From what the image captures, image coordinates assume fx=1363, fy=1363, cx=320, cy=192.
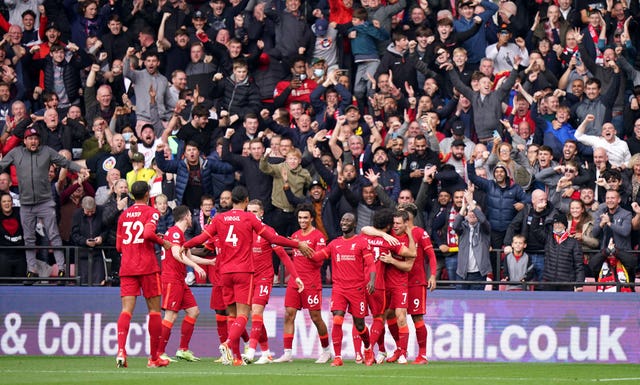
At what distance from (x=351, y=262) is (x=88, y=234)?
227 inches

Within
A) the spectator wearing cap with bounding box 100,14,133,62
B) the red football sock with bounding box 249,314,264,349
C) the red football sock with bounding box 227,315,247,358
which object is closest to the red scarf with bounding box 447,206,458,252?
the red football sock with bounding box 249,314,264,349

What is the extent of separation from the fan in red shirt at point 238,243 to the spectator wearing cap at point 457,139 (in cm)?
642

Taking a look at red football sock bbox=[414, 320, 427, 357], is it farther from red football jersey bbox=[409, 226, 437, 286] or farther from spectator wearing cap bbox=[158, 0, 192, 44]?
spectator wearing cap bbox=[158, 0, 192, 44]

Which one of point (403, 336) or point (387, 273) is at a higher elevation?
point (387, 273)

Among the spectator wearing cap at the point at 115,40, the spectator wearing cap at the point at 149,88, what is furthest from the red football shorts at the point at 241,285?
the spectator wearing cap at the point at 115,40

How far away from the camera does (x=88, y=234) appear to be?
72.5 ft

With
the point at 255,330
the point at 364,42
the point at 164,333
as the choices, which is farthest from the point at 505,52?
the point at 164,333

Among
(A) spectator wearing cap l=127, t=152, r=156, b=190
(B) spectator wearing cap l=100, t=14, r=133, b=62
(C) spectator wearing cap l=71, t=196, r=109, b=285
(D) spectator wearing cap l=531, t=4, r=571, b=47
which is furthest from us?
(B) spectator wearing cap l=100, t=14, r=133, b=62

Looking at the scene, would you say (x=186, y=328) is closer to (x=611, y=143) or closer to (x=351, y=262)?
(x=351, y=262)

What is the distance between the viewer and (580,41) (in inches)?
965

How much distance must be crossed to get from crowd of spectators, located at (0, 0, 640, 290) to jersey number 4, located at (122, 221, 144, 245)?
15.4 feet

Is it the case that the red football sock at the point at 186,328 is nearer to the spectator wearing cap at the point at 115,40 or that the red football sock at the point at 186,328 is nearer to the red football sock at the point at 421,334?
the red football sock at the point at 421,334

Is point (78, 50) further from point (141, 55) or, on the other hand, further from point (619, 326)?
point (619, 326)

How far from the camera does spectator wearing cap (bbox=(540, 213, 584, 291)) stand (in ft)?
67.3
